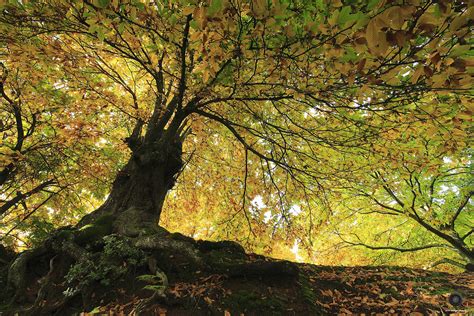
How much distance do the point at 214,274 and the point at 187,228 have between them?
32.5ft

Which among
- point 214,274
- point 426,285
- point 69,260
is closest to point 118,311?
point 214,274

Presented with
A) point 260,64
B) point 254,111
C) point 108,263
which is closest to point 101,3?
point 260,64

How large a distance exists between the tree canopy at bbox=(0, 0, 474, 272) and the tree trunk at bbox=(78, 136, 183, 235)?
45 millimetres

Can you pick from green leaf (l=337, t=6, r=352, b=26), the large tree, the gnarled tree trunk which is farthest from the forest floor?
green leaf (l=337, t=6, r=352, b=26)

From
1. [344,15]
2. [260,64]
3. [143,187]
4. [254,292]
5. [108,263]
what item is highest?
[260,64]

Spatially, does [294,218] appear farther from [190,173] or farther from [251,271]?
[190,173]

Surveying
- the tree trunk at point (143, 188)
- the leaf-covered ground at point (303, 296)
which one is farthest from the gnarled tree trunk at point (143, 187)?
the leaf-covered ground at point (303, 296)

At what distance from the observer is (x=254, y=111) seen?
227 inches

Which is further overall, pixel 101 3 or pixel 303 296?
pixel 303 296

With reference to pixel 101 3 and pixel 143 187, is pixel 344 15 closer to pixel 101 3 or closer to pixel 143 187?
pixel 101 3

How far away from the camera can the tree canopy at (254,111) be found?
2.27 metres

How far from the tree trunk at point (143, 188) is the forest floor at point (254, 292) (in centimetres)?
148

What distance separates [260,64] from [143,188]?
11.8 ft

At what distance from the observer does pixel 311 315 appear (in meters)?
3.23
